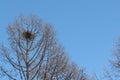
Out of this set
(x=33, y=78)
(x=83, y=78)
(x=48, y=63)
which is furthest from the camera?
(x=83, y=78)

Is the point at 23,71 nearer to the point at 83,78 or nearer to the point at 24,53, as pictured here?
the point at 24,53

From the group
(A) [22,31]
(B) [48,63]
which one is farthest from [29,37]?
(B) [48,63]

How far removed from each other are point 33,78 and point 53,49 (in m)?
2.16

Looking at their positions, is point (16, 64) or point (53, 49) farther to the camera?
point (53, 49)

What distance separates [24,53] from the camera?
17.2m

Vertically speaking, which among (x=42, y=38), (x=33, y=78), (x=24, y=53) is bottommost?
(x=33, y=78)

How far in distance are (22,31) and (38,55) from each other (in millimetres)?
1586

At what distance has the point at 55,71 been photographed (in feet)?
58.5

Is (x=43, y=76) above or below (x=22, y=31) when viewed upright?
below

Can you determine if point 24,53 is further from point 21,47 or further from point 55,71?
point 55,71

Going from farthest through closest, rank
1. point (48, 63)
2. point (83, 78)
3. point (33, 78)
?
point (83, 78), point (48, 63), point (33, 78)

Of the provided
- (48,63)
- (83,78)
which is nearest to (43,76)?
(48,63)

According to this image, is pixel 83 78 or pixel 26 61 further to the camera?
pixel 83 78

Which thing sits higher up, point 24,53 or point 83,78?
point 83,78
